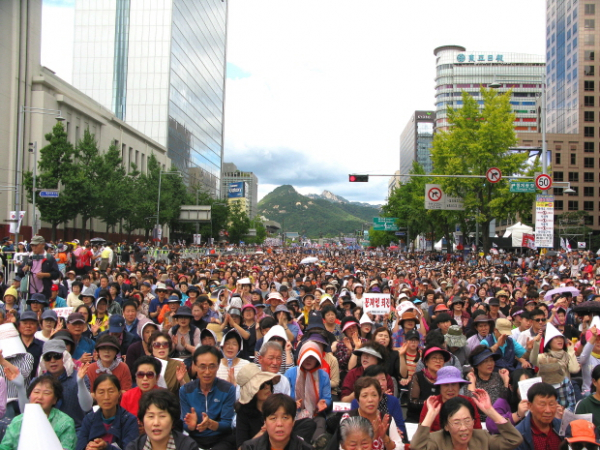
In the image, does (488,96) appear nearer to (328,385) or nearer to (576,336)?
(576,336)

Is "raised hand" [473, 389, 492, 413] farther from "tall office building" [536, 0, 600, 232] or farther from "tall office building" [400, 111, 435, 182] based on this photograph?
"tall office building" [400, 111, 435, 182]

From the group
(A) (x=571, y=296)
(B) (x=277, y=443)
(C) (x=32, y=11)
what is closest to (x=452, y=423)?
(B) (x=277, y=443)

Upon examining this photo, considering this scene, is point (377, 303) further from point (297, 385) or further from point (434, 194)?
point (434, 194)

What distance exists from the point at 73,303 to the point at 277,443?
30.2 feet

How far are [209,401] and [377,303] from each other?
252 inches

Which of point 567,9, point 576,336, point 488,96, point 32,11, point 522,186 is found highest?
point 567,9

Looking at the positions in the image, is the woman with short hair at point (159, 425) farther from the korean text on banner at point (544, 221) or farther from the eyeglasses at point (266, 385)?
the korean text on banner at point (544, 221)

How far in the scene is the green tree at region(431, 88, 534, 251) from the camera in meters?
32.1

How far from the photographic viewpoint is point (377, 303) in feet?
36.0

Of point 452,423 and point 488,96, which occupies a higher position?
point 488,96

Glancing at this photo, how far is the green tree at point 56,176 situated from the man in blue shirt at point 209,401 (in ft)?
111

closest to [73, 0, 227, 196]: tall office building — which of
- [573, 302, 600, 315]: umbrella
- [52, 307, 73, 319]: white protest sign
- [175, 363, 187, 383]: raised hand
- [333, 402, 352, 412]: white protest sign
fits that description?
[52, 307, 73, 319]: white protest sign

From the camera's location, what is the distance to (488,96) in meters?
33.5

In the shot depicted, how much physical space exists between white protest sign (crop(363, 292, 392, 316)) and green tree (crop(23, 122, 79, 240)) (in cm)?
3009
